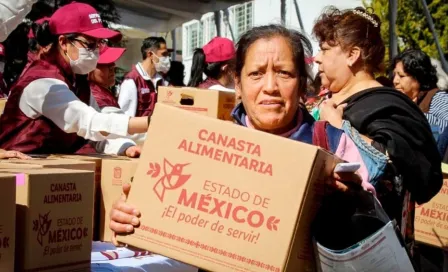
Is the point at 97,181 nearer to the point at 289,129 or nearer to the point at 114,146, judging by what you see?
the point at 114,146

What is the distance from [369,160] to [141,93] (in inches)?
204

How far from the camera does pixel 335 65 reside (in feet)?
11.6

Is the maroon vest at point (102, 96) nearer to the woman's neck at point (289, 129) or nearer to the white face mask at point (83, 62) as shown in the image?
the white face mask at point (83, 62)

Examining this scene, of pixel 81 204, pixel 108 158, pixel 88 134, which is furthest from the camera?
pixel 88 134

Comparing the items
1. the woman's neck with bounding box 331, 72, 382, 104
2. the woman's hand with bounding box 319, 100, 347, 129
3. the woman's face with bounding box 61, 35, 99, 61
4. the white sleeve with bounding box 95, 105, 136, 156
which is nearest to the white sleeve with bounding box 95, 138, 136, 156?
the white sleeve with bounding box 95, 105, 136, 156

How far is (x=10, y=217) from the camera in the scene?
2.89m

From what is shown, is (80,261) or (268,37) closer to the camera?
(268,37)

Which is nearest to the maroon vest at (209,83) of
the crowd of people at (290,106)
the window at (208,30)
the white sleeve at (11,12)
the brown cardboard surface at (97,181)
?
the crowd of people at (290,106)

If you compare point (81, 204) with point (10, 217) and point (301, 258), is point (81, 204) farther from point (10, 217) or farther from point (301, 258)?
point (301, 258)

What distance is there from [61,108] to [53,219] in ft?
4.34

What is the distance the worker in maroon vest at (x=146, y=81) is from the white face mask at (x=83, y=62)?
8.69 feet

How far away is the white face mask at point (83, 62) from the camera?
4.70 m

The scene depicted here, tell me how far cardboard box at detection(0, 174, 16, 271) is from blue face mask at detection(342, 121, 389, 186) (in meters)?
1.15

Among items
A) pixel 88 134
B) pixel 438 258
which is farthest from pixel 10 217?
pixel 438 258
